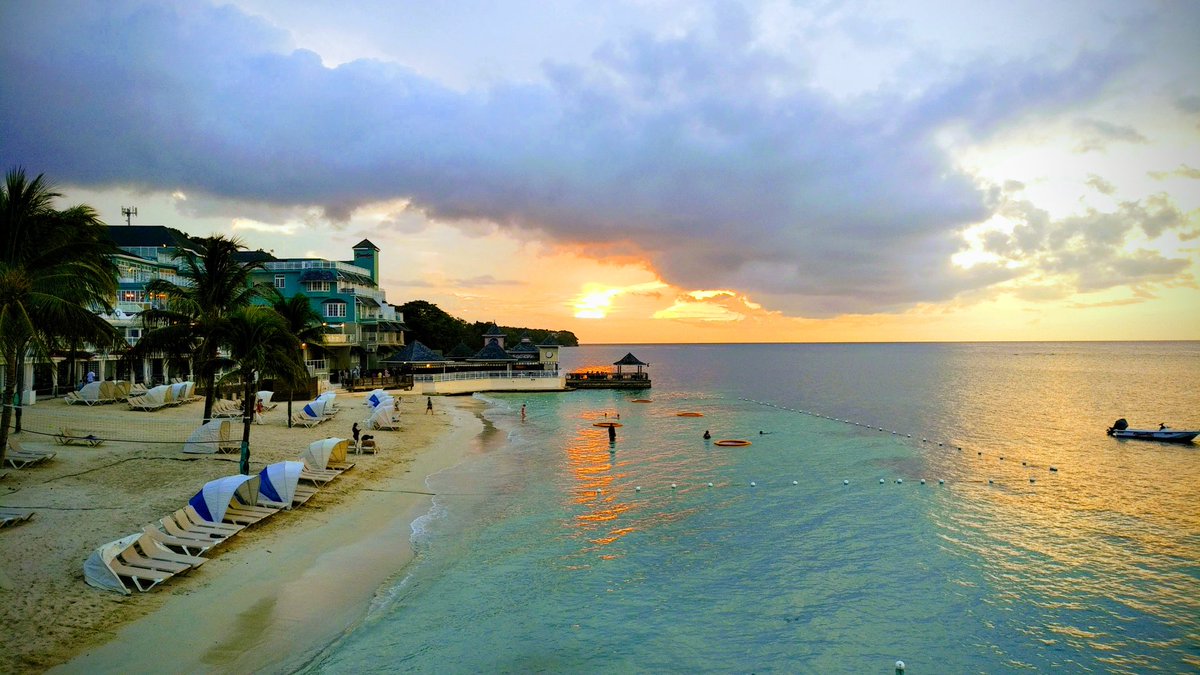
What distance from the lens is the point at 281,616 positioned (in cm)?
1354

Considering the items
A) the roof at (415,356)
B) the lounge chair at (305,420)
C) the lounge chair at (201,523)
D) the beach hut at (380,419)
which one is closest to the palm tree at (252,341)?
the lounge chair at (201,523)

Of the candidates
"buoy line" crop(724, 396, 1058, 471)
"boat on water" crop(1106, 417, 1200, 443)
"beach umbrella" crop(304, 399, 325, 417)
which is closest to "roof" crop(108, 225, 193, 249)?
"beach umbrella" crop(304, 399, 325, 417)

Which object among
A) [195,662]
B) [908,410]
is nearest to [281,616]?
[195,662]

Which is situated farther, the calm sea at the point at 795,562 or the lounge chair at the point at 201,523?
the lounge chair at the point at 201,523

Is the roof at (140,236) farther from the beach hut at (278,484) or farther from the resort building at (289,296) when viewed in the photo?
the beach hut at (278,484)

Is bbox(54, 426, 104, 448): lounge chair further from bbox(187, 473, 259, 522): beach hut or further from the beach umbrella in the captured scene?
the beach umbrella

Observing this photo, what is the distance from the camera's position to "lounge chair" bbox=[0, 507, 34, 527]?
15203 mm

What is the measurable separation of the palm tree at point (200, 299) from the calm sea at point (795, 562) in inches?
512

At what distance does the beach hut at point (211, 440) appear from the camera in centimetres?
2489

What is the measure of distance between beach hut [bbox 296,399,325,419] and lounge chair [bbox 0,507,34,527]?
20.9 meters

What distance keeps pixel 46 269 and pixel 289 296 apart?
170ft

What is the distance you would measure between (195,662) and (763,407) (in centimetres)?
6150

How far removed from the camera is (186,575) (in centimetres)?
1443

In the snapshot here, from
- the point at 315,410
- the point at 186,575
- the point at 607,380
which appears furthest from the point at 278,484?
the point at 607,380
